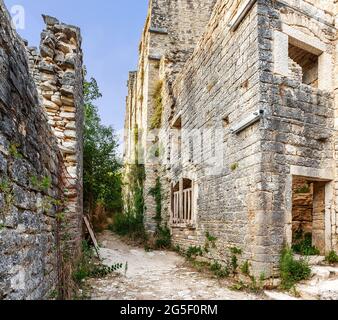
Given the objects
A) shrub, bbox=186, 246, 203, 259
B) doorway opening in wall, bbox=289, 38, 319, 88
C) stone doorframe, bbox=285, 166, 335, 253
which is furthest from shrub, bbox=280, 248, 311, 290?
doorway opening in wall, bbox=289, 38, 319, 88

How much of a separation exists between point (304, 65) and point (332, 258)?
3.90 m

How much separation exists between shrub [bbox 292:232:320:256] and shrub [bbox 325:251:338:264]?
24cm

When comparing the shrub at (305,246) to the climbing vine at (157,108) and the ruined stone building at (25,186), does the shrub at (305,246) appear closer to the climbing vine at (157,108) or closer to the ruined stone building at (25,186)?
the ruined stone building at (25,186)

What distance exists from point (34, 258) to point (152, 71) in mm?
10883

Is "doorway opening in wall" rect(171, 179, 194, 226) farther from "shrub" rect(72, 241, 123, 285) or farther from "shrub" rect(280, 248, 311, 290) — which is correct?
"shrub" rect(280, 248, 311, 290)

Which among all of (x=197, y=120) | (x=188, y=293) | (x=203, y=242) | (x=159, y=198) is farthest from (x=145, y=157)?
(x=188, y=293)

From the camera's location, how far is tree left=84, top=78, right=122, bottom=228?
421 inches

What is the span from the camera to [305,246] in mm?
5785

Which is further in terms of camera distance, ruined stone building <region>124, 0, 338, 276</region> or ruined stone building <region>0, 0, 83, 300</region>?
ruined stone building <region>124, 0, 338, 276</region>

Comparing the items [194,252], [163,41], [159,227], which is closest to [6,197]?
[194,252]

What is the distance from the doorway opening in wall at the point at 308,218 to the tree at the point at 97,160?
21.3 feet

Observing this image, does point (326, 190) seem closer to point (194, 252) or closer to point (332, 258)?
point (332, 258)

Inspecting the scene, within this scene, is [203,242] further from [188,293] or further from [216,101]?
[216,101]

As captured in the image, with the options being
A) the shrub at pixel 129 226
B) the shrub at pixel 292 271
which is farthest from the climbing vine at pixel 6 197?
the shrub at pixel 129 226
